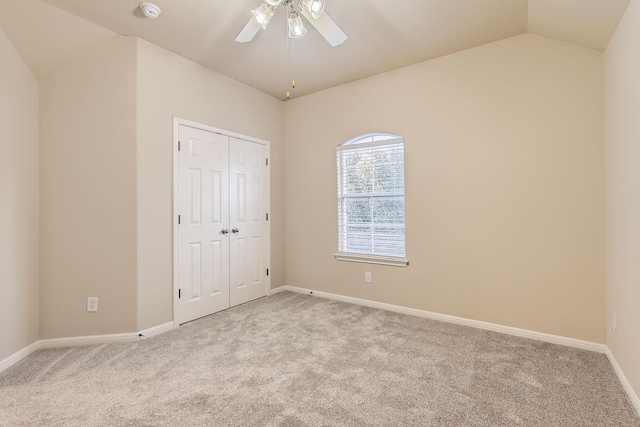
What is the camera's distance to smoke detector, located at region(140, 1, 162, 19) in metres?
2.37

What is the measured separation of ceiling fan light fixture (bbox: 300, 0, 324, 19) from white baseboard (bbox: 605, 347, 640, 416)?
3017 mm

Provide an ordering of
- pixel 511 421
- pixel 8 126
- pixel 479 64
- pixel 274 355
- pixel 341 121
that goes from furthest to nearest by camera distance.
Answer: pixel 341 121 < pixel 479 64 < pixel 274 355 < pixel 8 126 < pixel 511 421

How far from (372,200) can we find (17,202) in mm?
3286

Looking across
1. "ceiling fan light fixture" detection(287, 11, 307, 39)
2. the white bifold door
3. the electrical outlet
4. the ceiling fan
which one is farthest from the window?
the electrical outlet

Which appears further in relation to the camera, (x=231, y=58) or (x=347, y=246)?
(x=347, y=246)

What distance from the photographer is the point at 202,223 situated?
3.38 metres

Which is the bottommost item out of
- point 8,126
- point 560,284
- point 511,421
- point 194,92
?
point 511,421

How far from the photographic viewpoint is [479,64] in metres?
2.97

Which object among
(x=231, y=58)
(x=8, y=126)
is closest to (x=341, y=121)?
(x=231, y=58)

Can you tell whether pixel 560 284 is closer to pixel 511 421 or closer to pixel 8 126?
pixel 511 421

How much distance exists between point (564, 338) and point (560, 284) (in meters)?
0.45

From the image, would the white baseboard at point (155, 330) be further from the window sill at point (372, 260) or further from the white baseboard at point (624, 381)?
the white baseboard at point (624, 381)

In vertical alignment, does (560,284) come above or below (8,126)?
below

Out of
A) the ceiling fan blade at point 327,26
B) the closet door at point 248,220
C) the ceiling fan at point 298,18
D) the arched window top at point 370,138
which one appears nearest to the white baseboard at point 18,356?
the closet door at point 248,220
